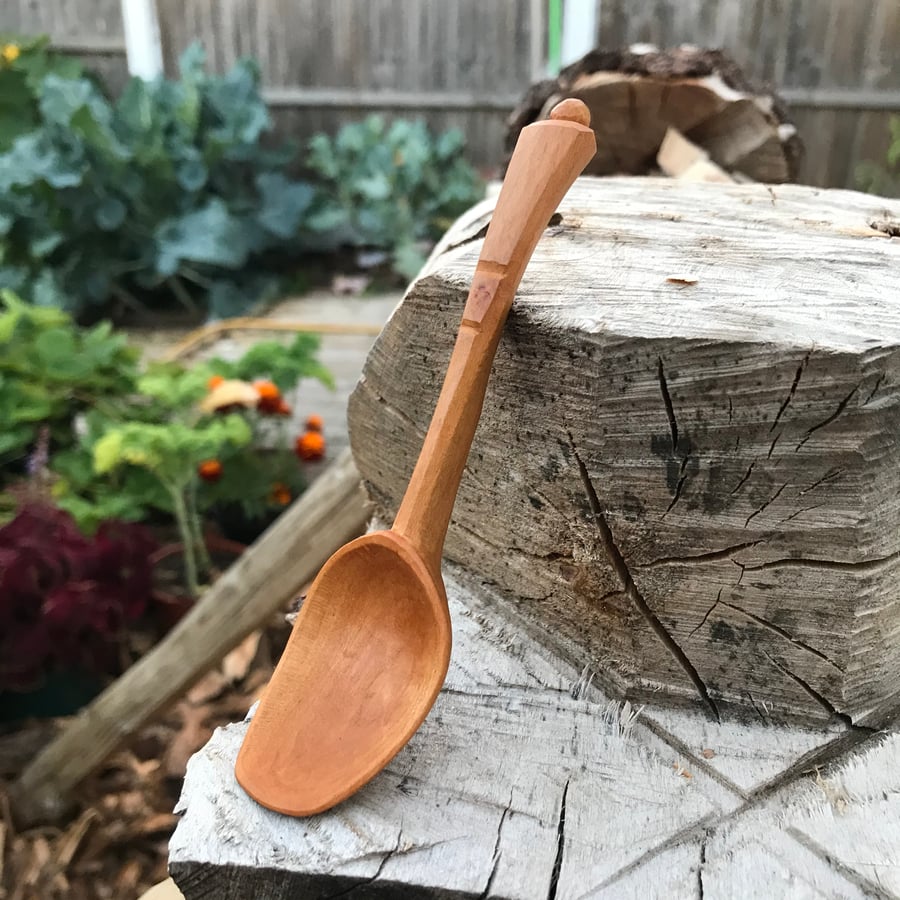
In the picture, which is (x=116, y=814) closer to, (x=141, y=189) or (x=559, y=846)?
(x=559, y=846)

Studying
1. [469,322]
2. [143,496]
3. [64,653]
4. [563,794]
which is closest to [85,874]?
[64,653]

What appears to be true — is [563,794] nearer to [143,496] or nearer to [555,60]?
[143,496]

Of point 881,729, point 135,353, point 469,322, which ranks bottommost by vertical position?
point 135,353

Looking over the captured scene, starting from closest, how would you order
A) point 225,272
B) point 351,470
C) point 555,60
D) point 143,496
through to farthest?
point 351,470
point 143,496
point 555,60
point 225,272

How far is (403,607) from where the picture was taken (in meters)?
0.63

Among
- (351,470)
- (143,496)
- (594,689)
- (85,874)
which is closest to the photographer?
(594,689)

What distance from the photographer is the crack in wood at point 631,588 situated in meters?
0.65

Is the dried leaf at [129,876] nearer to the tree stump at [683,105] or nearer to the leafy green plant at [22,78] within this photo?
the tree stump at [683,105]

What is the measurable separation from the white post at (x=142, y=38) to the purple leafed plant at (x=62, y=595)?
2692mm

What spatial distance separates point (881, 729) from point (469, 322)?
0.49 m

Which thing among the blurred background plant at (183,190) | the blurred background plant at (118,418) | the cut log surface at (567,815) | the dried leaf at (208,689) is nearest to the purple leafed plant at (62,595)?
the blurred background plant at (118,418)

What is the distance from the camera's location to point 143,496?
1.77 metres

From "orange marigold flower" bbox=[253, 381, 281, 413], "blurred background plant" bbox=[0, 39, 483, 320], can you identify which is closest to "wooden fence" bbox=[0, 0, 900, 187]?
"blurred background plant" bbox=[0, 39, 483, 320]

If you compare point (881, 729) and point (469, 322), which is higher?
point (469, 322)
